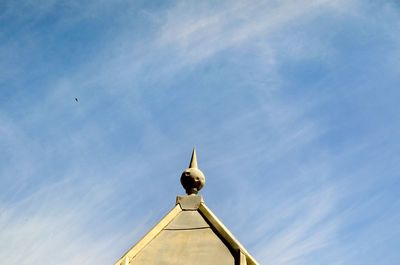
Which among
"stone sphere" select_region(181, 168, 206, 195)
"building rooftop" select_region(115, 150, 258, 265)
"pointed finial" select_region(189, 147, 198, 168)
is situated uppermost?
"pointed finial" select_region(189, 147, 198, 168)

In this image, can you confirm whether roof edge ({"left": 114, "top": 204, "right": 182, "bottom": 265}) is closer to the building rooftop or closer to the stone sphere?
the building rooftop

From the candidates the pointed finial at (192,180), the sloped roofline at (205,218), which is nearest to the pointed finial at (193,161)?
the pointed finial at (192,180)

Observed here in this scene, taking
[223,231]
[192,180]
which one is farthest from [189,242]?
[192,180]

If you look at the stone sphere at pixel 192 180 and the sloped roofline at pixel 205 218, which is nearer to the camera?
the sloped roofline at pixel 205 218

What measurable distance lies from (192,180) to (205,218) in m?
0.97

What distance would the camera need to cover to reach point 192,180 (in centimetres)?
721

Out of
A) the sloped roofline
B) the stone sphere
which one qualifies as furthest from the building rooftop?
the stone sphere

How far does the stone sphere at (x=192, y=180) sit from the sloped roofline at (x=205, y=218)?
0.43 meters

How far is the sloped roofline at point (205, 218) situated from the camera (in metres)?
5.67

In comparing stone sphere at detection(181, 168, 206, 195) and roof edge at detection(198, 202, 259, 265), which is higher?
stone sphere at detection(181, 168, 206, 195)

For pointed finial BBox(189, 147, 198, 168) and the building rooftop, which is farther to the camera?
pointed finial BBox(189, 147, 198, 168)

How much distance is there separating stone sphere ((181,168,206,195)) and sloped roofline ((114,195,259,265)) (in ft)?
1.40

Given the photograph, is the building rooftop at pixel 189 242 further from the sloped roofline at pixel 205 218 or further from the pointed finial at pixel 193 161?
the pointed finial at pixel 193 161

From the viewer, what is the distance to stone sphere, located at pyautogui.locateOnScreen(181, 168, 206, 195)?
7.19 m
